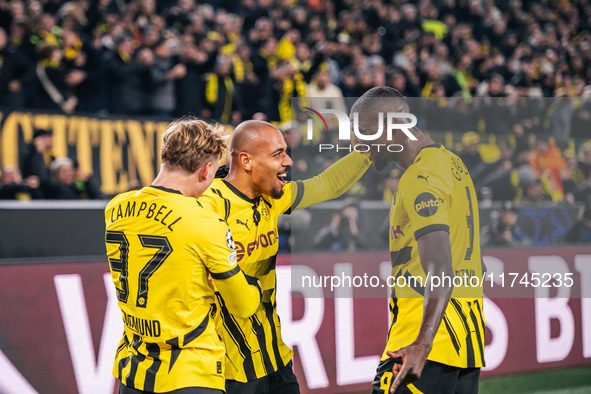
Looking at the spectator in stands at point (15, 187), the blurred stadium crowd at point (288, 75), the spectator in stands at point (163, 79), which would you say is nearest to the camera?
the spectator in stands at point (15, 187)

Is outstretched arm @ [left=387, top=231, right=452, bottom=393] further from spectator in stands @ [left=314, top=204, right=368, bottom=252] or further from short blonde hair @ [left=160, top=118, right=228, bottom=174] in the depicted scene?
spectator in stands @ [left=314, top=204, right=368, bottom=252]

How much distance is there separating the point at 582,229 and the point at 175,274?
5.92 metres

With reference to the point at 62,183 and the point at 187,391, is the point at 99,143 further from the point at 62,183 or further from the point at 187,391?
the point at 187,391

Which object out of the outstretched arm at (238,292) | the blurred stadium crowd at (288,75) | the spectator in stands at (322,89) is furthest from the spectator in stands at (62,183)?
the outstretched arm at (238,292)

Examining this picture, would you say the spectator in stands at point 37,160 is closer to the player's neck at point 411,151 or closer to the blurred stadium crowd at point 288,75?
the blurred stadium crowd at point 288,75

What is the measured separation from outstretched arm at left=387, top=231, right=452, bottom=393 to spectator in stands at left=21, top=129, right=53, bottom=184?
18.1 ft

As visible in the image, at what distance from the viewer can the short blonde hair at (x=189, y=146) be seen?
2824mm

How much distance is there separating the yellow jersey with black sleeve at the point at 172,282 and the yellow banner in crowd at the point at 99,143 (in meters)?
5.19

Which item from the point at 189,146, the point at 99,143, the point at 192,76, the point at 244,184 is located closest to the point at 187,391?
the point at 189,146

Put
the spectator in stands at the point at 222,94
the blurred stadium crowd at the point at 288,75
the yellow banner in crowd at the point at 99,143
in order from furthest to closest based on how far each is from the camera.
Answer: the spectator in stands at the point at 222,94 < the blurred stadium crowd at the point at 288,75 < the yellow banner in crowd at the point at 99,143

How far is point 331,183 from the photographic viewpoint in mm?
3760

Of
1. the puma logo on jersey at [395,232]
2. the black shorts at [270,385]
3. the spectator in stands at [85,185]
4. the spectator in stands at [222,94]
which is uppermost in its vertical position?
the spectator in stands at [222,94]

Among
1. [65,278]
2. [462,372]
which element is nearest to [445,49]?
[65,278]

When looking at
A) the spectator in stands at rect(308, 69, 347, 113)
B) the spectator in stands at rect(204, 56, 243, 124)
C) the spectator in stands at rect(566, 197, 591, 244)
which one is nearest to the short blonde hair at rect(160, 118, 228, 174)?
the spectator in stands at rect(566, 197, 591, 244)
